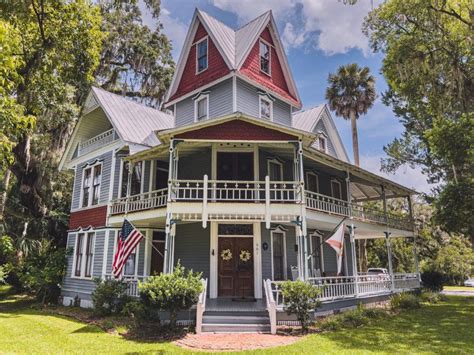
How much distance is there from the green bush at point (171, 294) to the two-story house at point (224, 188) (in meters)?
0.72

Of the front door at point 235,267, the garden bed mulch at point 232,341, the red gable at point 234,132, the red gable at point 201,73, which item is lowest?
the garden bed mulch at point 232,341

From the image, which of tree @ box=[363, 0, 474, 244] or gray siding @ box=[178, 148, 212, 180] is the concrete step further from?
tree @ box=[363, 0, 474, 244]

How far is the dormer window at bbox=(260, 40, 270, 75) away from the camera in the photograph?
18.0 metres

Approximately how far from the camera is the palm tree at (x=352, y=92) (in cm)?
3238

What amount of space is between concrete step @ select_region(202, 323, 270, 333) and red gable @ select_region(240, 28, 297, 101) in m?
11.1

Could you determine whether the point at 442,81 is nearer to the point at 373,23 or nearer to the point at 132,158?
the point at 373,23

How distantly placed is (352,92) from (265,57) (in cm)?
1745

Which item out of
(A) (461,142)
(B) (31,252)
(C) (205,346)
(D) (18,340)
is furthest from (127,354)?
(A) (461,142)

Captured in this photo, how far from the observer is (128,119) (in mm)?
17938

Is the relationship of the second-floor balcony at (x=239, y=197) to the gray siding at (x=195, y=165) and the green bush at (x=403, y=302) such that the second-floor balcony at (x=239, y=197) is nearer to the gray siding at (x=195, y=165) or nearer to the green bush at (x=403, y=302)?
the gray siding at (x=195, y=165)

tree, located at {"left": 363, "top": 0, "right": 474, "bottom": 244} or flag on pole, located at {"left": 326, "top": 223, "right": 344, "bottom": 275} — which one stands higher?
tree, located at {"left": 363, "top": 0, "right": 474, "bottom": 244}

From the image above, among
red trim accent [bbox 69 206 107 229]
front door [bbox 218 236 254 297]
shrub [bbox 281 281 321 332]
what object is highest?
red trim accent [bbox 69 206 107 229]

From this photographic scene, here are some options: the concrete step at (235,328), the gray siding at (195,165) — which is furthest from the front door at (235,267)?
the gray siding at (195,165)

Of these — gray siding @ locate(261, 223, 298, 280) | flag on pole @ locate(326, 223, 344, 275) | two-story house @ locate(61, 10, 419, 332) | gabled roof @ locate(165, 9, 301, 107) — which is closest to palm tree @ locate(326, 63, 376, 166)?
two-story house @ locate(61, 10, 419, 332)
